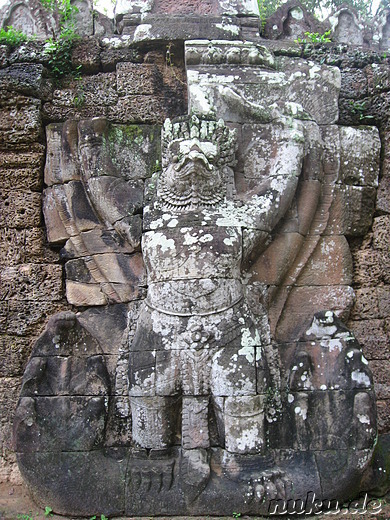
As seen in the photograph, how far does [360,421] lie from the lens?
173 inches

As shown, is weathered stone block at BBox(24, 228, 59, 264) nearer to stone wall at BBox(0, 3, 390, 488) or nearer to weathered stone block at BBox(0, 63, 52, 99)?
stone wall at BBox(0, 3, 390, 488)

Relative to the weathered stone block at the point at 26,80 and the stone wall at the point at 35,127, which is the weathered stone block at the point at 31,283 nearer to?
the stone wall at the point at 35,127

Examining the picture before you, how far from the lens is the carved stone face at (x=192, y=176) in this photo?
4.78m

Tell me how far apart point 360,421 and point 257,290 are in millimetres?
1382

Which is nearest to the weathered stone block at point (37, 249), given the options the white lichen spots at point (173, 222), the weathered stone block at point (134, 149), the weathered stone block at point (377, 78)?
the weathered stone block at point (134, 149)

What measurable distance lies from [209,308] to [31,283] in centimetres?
180

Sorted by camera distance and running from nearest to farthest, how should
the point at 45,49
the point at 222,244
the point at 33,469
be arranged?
the point at 33,469
the point at 222,244
the point at 45,49

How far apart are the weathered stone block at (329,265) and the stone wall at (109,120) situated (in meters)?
0.16

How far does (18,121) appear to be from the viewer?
5.43m

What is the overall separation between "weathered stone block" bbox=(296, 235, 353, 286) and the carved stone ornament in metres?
→ 0.02

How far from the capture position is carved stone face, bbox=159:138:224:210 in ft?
15.7

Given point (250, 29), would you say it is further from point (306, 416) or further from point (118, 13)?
point (306, 416)

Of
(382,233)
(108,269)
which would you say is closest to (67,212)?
(108,269)

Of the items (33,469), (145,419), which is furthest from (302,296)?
(33,469)
